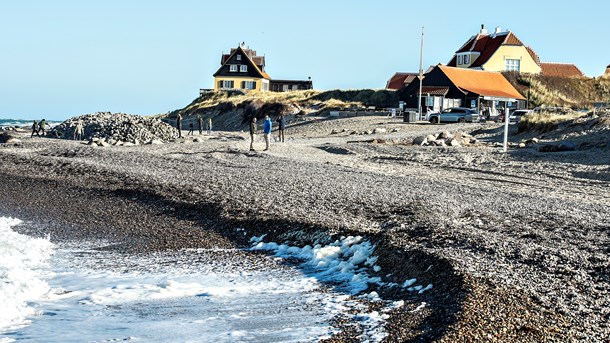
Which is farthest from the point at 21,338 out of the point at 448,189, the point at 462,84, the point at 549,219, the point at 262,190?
the point at 462,84

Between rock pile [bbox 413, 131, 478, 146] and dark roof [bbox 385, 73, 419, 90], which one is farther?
dark roof [bbox 385, 73, 419, 90]

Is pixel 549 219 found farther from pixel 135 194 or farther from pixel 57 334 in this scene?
pixel 135 194

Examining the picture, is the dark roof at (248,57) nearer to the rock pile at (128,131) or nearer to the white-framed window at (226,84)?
the white-framed window at (226,84)

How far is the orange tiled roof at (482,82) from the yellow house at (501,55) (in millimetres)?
3805

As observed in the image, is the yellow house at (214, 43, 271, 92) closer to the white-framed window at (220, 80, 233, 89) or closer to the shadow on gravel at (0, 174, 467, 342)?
the white-framed window at (220, 80, 233, 89)

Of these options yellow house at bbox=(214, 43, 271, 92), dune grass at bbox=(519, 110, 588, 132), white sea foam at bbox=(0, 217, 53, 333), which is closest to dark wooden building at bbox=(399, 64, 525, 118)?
dune grass at bbox=(519, 110, 588, 132)

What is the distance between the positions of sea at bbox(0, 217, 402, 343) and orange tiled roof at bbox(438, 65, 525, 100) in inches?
1944

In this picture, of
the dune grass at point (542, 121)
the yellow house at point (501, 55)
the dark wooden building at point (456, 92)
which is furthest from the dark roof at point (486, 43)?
the dune grass at point (542, 121)

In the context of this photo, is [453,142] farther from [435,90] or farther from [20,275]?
[435,90]

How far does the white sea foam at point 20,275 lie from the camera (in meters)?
8.62

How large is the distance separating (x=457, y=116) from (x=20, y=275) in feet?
131

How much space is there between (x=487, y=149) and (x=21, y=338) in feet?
79.3

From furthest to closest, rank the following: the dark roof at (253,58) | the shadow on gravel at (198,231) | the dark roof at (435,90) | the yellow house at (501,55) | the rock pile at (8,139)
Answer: the dark roof at (253,58) → the yellow house at (501,55) → the dark roof at (435,90) → the rock pile at (8,139) → the shadow on gravel at (198,231)

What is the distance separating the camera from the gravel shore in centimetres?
752
